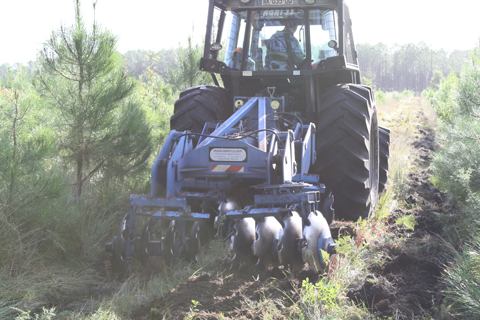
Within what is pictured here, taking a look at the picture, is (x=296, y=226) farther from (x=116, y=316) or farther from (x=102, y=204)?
(x=102, y=204)

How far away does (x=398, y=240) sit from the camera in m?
4.14

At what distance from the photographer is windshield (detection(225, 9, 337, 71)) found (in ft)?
16.2

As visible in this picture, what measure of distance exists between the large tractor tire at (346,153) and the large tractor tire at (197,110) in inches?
48.7

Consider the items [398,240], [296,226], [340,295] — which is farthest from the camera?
[398,240]

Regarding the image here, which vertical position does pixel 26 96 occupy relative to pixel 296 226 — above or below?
above

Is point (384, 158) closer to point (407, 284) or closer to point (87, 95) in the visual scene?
point (407, 284)

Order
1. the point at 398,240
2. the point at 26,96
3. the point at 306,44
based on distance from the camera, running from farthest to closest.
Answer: the point at 306,44
the point at 398,240
the point at 26,96

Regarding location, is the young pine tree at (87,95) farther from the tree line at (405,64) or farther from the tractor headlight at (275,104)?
the tree line at (405,64)

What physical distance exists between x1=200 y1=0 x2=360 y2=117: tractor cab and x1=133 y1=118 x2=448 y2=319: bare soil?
202 cm

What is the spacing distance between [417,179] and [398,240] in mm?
3431

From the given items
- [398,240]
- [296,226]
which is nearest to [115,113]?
[296,226]

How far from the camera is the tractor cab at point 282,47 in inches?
190

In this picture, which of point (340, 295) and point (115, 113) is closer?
point (340, 295)

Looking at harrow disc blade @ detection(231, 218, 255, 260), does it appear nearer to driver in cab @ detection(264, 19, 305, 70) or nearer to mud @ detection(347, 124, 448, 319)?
mud @ detection(347, 124, 448, 319)
